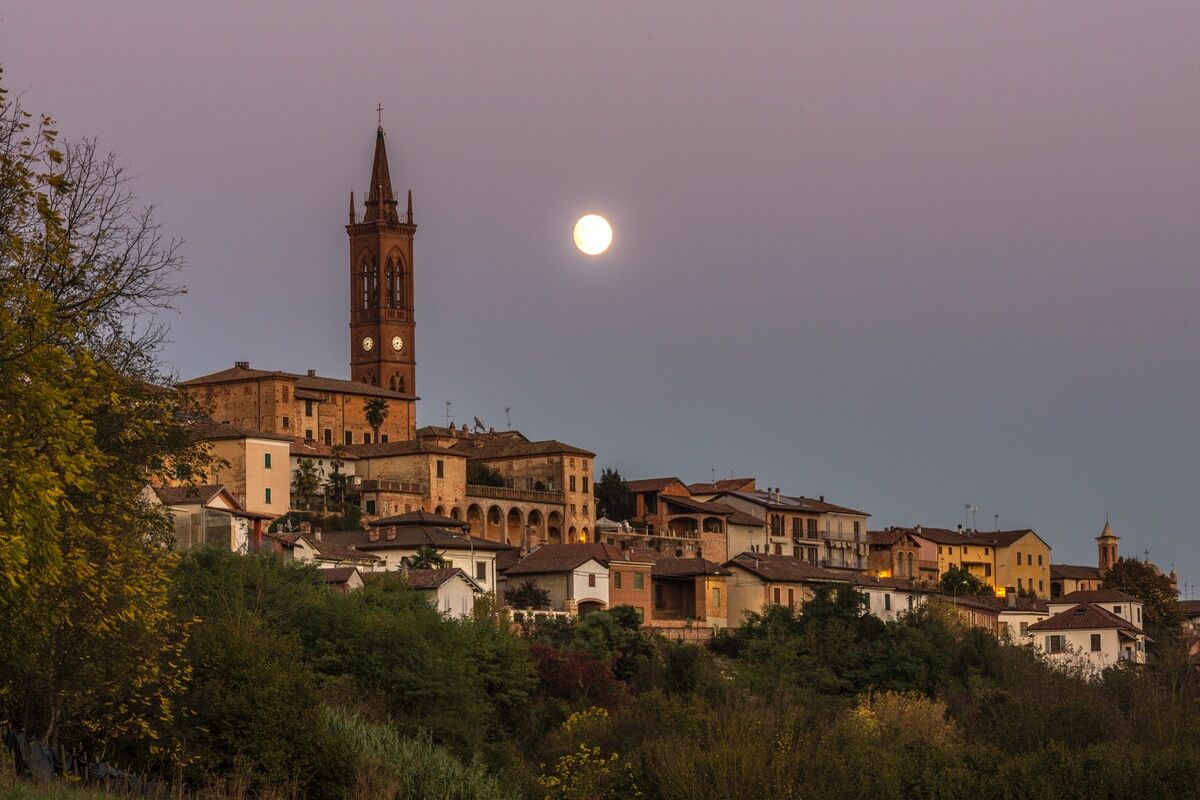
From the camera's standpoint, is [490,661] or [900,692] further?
[900,692]

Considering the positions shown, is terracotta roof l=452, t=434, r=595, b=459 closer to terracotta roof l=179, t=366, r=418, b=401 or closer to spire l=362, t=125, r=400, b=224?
terracotta roof l=179, t=366, r=418, b=401

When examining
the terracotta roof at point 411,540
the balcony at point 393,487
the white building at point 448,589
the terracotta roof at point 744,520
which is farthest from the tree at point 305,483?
the white building at point 448,589

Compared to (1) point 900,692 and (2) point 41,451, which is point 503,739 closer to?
(1) point 900,692

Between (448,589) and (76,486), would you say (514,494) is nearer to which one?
(448,589)

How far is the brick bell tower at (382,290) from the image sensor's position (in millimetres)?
132000

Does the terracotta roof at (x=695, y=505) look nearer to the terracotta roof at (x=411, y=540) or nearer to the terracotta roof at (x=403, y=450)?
the terracotta roof at (x=403, y=450)

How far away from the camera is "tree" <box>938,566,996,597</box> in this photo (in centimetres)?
10150

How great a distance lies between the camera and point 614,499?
106750 mm

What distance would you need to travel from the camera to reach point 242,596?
141ft

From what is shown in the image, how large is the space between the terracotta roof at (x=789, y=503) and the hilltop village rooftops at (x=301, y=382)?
837 inches

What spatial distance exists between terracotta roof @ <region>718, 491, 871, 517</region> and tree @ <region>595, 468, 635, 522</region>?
5.31m

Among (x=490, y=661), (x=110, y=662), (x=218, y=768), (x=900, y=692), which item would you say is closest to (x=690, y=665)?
(x=900, y=692)

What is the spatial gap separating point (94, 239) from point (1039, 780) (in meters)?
20.2

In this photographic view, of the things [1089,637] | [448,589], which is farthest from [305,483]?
[1089,637]
